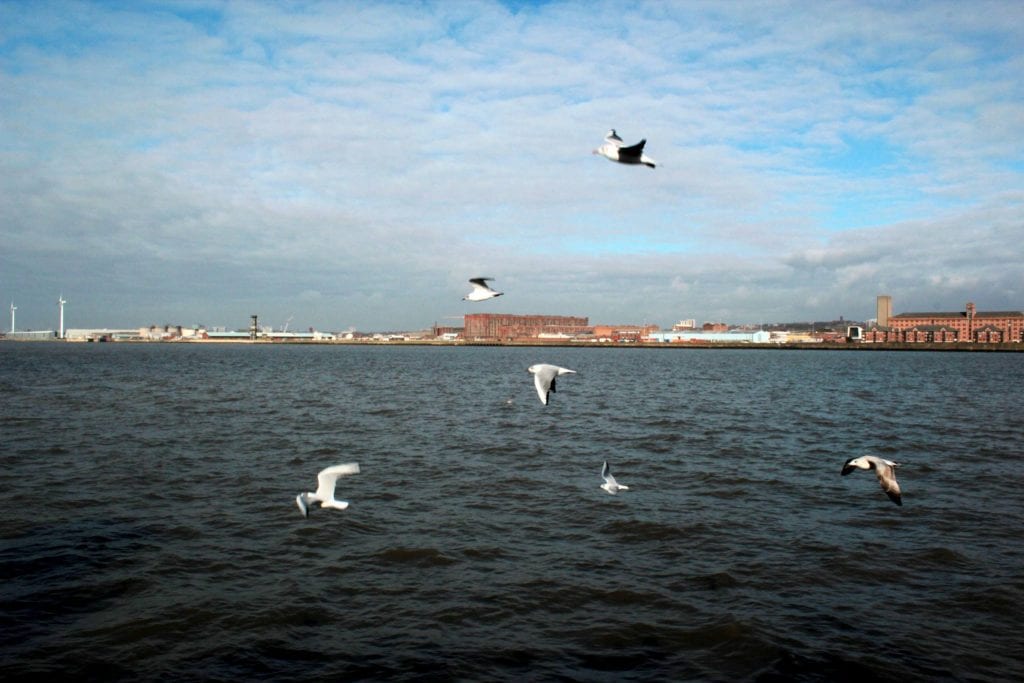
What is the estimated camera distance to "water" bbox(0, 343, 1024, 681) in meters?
8.07

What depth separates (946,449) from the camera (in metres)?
22.2

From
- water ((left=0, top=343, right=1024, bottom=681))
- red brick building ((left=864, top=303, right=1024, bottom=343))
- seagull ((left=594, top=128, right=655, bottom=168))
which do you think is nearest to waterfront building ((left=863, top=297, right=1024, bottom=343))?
red brick building ((left=864, top=303, right=1024, bottom=343))

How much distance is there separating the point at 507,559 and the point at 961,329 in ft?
710

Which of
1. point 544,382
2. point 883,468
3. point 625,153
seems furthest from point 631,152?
point 883,468

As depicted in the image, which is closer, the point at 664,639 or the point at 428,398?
the point at 664,639

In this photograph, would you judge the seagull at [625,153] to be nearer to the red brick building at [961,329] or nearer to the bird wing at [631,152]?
the bird wing at [631,152]

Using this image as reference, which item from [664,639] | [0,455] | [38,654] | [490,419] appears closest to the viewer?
[38,654]

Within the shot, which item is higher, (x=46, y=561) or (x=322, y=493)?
(x=322, y=493)

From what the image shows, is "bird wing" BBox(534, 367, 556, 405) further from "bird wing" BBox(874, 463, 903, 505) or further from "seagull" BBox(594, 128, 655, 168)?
"bird wing" BBox(874, 463, 903, 505)

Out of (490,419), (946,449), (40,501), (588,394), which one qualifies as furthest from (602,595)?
(588,394)

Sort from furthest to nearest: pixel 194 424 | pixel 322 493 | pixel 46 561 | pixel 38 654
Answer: pixel 194 424, pixel 46 561, pixel 322 493, pixel 38 654

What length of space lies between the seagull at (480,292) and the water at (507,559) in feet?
13.6

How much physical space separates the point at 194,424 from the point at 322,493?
19.9 metres

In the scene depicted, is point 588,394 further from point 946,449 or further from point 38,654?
point 38,654
